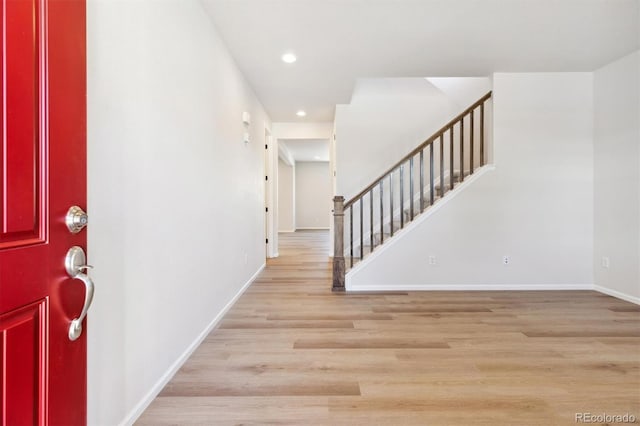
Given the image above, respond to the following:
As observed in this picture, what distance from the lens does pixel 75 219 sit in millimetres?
812

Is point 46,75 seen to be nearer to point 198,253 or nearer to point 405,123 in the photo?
point 198,253

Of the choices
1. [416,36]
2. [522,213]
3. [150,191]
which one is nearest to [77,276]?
[150,191]

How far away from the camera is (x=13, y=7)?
646 mm

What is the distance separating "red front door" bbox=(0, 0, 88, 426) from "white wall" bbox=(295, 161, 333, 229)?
1058cm

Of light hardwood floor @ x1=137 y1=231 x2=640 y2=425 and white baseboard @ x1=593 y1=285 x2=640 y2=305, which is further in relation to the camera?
white baseboard @ x1=593 y1=285 x2=640 y2=305

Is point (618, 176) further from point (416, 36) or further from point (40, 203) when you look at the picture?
point (40, 203)

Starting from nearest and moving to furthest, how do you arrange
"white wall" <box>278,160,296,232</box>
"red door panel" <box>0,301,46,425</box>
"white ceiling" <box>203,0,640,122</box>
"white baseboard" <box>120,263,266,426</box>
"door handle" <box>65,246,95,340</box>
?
"red door panel" <box>0,301,46,425</box>, "door handle" <box>65,246,95,340</box>, "white baseboard" <box>120,263,266,426</box>, "white ceiling" <box>203,0,640,122</box>, "white wall" <box>278,160,296,232</box>

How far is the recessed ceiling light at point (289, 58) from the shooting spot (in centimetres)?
306

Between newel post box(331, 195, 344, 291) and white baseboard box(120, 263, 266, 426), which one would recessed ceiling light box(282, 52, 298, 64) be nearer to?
newel post box(331, 195, 344, 291)

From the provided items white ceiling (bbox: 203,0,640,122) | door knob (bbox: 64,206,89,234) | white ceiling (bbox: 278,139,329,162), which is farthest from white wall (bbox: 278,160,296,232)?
door knob (bbox: 64,206,89,234)

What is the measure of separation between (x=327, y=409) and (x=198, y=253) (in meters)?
1.32

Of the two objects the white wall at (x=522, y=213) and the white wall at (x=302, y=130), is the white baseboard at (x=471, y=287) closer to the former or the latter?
the white wall at (x=522, y=213)

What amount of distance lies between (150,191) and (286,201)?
907 cm

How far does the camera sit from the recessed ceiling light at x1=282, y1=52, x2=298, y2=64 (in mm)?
3057
